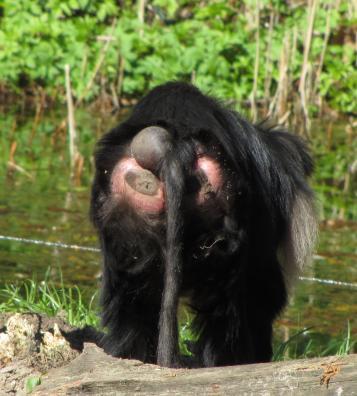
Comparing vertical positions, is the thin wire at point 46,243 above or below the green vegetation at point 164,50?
below

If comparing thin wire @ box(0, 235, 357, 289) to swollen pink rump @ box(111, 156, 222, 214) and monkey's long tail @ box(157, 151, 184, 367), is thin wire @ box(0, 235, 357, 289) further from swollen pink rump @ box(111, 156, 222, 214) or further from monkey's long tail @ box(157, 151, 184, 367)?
monkey's long tail @ box(157, 151, 184, 367)

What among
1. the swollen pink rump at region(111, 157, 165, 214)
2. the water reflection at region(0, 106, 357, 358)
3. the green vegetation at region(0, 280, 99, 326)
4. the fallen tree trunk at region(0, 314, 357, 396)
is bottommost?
the water reflection at region(0, 106, 357, 358)

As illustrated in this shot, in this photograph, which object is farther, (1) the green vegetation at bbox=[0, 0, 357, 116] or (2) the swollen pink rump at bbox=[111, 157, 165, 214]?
(1) the green vegetation at bbox=[0, 0, 357, 116]

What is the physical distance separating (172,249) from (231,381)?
0.92 metres

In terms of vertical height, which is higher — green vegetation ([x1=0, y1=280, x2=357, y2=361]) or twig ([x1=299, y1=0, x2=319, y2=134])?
twig ([x1=299, y1=0, x2=319, y2=134])

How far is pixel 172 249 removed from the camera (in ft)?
13.0

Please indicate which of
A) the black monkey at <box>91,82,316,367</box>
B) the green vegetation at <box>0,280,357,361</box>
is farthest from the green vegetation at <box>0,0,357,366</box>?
the black monkey at <box>91,82,316,367</box>

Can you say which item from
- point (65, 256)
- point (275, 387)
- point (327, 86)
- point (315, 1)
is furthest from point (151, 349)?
point (327, 86)

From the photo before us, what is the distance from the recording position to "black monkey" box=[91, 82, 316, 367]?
4012 millimetres

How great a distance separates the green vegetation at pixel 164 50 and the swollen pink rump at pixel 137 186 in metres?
8.68

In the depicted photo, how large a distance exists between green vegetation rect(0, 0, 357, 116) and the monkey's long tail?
894 centimetres

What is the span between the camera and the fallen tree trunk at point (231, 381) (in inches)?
122

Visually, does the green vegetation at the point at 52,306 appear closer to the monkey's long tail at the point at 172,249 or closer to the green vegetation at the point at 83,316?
the green vegetation at the point at 83,316

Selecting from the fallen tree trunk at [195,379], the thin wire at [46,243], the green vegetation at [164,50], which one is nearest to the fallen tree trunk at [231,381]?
the fallen tree trunk at [195,379]
